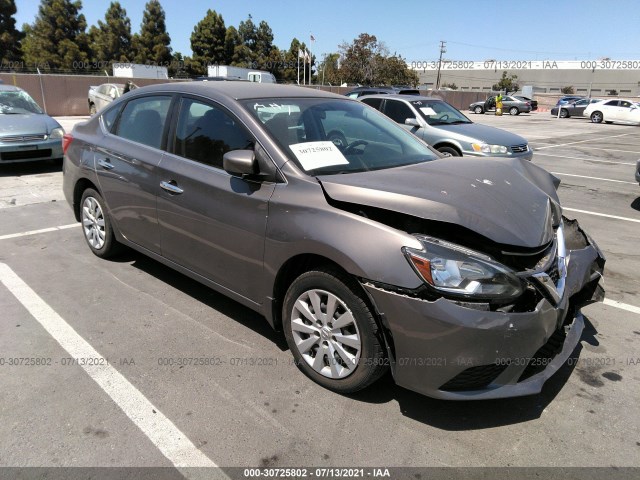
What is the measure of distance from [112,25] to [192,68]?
10.8m

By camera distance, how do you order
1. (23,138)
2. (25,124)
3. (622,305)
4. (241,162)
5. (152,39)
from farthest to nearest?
(152,39), (25,124), (23,138), (622,305), (241,162)

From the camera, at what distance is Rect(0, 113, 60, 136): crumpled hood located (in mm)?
8680

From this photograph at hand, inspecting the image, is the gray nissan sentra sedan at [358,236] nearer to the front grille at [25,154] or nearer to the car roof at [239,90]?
the car roof at [239,90]

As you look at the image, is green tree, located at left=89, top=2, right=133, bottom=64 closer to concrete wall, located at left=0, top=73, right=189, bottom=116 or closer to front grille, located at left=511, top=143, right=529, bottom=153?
concrete wall, located at left=0, top=73, right=189, bottom=116

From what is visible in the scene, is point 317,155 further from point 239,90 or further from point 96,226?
point 96,226

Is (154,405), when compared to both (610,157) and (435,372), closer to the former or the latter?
(435,372)

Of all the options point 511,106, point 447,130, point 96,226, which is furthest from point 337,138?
point 511,106

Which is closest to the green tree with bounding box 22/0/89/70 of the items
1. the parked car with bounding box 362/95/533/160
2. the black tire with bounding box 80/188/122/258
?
the parked car with bounding box 362/95/533/160

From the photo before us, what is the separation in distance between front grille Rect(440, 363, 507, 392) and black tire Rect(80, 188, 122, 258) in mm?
3475

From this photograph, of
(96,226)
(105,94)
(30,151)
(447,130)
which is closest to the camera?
(96,226)

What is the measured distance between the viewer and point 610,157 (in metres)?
14.4

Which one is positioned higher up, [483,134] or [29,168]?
[483,134]

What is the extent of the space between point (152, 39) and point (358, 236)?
65.7 meters

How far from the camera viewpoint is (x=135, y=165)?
12.9 ft
